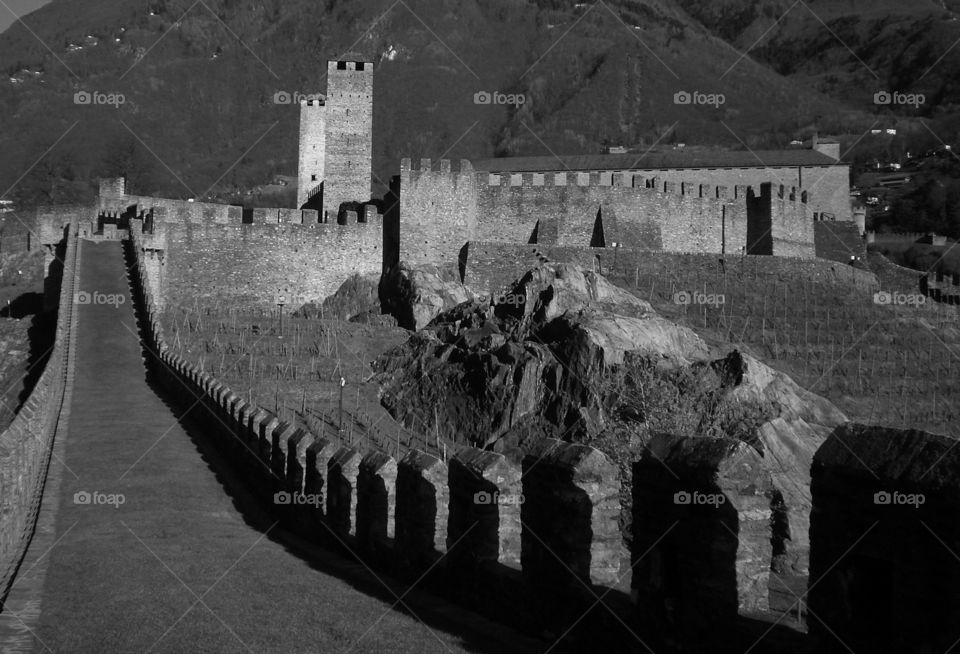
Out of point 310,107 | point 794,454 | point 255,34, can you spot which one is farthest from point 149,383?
point 255,34

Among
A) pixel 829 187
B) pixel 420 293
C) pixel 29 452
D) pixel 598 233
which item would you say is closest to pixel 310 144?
pixel 598 233

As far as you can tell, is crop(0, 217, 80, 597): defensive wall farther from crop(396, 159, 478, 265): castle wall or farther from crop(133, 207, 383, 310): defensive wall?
crop(396, 159, 478, 265): castle wall

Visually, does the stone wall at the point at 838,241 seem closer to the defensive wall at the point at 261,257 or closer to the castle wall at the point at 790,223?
the castle wall at the point at 790,223

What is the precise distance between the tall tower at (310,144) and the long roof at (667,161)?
15.9m

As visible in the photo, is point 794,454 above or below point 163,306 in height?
below

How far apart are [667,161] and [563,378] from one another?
4033cm

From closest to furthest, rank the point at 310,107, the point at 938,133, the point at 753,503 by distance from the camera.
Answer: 1. the point at 753,503
2. the point at 310,107
3. the point at 938,133

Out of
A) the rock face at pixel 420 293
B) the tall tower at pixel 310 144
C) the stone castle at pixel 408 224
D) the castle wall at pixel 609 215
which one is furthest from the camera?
the tall tower at pixel 310 144

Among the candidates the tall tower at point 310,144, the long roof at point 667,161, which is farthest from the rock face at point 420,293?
the long roof at point 667,161

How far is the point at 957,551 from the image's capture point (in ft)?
20.3

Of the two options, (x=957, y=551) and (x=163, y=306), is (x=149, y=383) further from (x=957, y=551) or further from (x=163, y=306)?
(x=957, y=551)

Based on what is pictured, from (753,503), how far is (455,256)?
4530 cm

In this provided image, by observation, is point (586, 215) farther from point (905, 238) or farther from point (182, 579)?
point (182, 579)

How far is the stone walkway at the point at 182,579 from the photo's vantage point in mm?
9922
